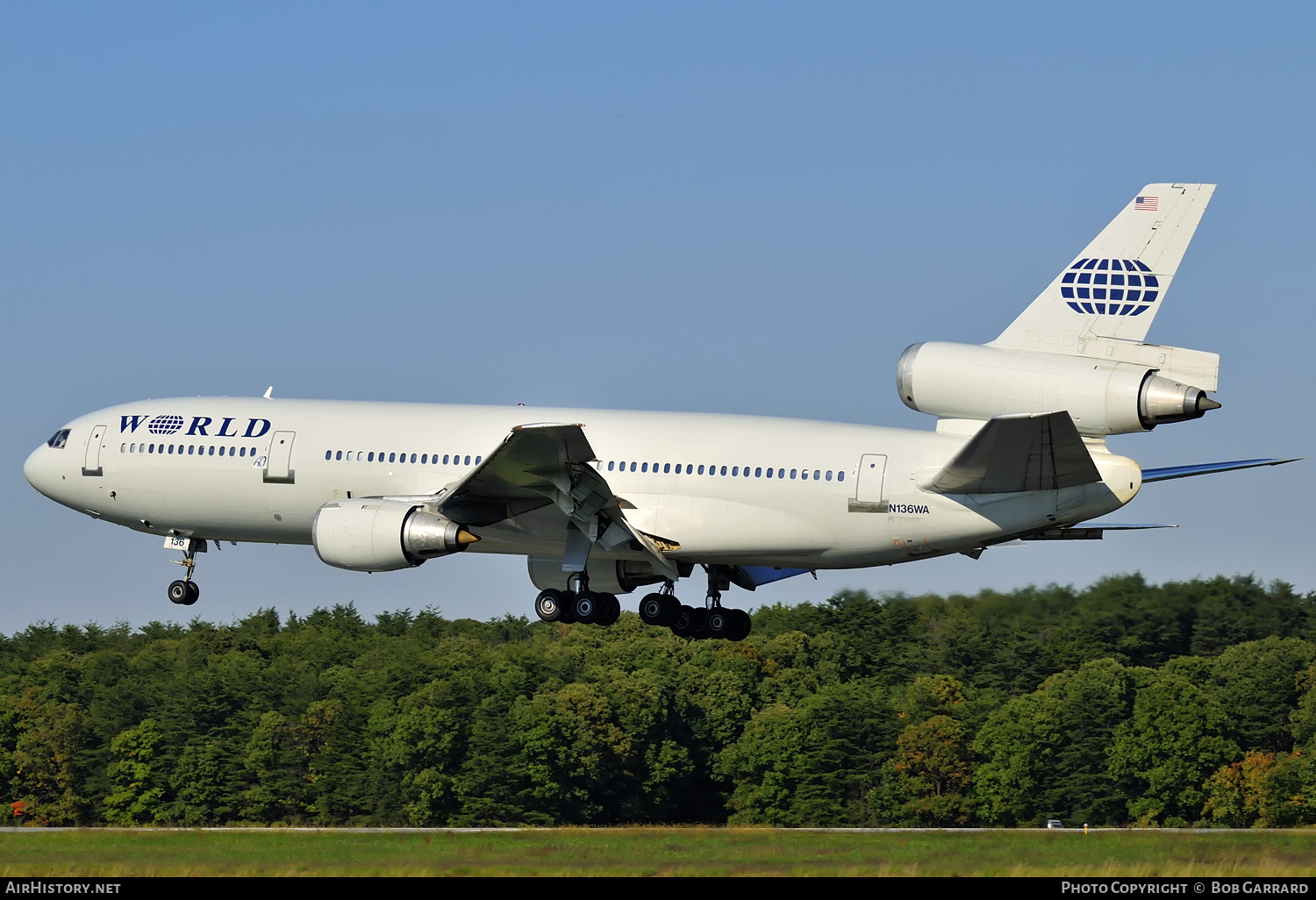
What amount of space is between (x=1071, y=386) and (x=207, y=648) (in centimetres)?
7045

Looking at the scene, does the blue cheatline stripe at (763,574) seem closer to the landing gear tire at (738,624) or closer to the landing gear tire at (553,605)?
the landing gear tire at (738,624)

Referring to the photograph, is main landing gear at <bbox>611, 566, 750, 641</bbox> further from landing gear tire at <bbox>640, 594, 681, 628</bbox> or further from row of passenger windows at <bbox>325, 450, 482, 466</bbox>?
row of passenger windows at <bbox>325, 450, 482, 466</bbox>

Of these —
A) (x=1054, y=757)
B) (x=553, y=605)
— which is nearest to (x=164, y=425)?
(x=553, y=605)

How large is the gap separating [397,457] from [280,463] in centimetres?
299

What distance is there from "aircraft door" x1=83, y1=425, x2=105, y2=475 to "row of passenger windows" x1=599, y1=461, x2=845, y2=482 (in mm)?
13393

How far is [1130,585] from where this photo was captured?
50.4 metres

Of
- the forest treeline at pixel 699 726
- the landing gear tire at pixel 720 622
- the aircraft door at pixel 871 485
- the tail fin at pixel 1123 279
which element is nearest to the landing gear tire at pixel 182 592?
the landing gear tire at pixel 720 622

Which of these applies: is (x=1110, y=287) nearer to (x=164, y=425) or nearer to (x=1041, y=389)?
(x=1041, y=389)

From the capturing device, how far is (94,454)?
4550cm

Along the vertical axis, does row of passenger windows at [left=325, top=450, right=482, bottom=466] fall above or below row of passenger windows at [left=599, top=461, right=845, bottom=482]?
above

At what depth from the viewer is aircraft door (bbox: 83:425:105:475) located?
4541 centimetres

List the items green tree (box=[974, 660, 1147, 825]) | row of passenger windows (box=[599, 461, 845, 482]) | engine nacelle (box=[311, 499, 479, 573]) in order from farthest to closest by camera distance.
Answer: green tree (box=[974, 660, 1147, 825]) < engine nacelle (box=[311, 499, 479, 573]) < row of passenger windows (box=[599, 461, 845, 482])

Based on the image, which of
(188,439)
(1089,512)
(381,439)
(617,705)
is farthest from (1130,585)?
(617,705)

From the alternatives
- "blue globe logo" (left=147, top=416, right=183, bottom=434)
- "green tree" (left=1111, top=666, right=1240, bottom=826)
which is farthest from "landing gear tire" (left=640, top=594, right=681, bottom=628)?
"green tree" (left=1111, top=666, right=1240, bottom=826)
